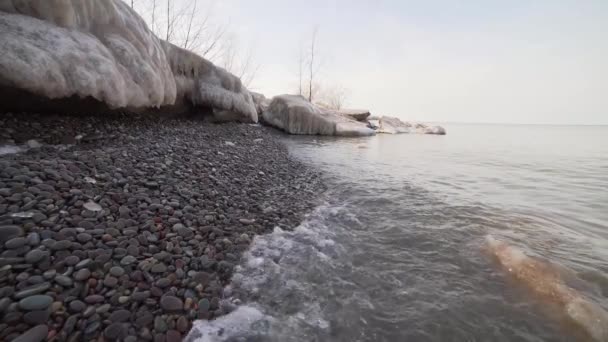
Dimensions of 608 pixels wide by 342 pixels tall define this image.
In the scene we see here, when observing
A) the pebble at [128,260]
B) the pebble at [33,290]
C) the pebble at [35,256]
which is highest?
the pebble at [35,256]

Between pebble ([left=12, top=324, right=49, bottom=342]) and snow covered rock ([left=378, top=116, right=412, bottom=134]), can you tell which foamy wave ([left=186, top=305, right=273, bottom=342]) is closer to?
pebble ([left=12, top=324, right=49, bottom=342])

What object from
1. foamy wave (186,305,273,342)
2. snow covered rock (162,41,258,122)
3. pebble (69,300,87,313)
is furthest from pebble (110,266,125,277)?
snow covered rock (162,41,258,122)

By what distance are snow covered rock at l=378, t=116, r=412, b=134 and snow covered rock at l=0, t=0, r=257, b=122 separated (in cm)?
2482

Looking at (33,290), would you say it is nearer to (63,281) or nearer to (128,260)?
(63,281)

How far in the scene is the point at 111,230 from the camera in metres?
2.13

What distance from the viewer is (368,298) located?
223cm

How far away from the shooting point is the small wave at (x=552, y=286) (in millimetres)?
2006

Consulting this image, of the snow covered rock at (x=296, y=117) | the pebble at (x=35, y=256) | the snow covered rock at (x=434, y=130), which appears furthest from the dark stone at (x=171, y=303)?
the snow covered rock at (x=434, y=130)

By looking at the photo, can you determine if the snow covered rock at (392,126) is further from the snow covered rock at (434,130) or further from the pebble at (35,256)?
the pebble at (35,256)

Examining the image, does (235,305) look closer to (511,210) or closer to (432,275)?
(432,275)

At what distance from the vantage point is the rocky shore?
58.8 inches

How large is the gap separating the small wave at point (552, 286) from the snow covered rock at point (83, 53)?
21.7 ft

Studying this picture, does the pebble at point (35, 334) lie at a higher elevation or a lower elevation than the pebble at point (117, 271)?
lower

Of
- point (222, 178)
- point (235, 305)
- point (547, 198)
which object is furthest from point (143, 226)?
point (547, 198)
